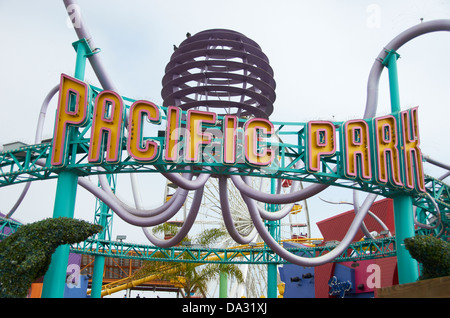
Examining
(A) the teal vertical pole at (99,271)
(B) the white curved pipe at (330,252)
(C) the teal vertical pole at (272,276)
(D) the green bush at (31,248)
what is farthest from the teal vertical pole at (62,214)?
(C) the teal vertical pole at (272,276)

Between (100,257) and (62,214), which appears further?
(100,257)

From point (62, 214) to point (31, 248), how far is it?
4892mm

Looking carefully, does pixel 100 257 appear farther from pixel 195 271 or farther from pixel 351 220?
pixel 351 220

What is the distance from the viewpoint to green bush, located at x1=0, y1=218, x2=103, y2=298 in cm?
1415

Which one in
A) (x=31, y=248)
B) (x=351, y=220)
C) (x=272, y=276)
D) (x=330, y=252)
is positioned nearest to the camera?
(x=31, y=248)

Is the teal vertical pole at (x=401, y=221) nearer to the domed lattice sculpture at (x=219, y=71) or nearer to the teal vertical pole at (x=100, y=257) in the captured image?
the domed lattice sculpture at (x=219, y=71)

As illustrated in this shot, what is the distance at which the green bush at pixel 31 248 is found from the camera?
1415 centimetres

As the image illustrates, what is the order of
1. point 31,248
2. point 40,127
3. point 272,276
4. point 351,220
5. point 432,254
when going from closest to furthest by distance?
1. point 31,248
2. point 432,254
3. point 40,127
4. point 272,276
5. point 351,220

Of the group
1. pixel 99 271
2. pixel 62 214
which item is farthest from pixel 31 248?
pixel 99 271

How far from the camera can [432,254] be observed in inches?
666

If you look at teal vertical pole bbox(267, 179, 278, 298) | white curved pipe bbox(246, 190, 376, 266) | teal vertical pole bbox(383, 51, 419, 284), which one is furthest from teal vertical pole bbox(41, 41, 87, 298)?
teal vertical pole bbox(267, 179, 278, 298)
